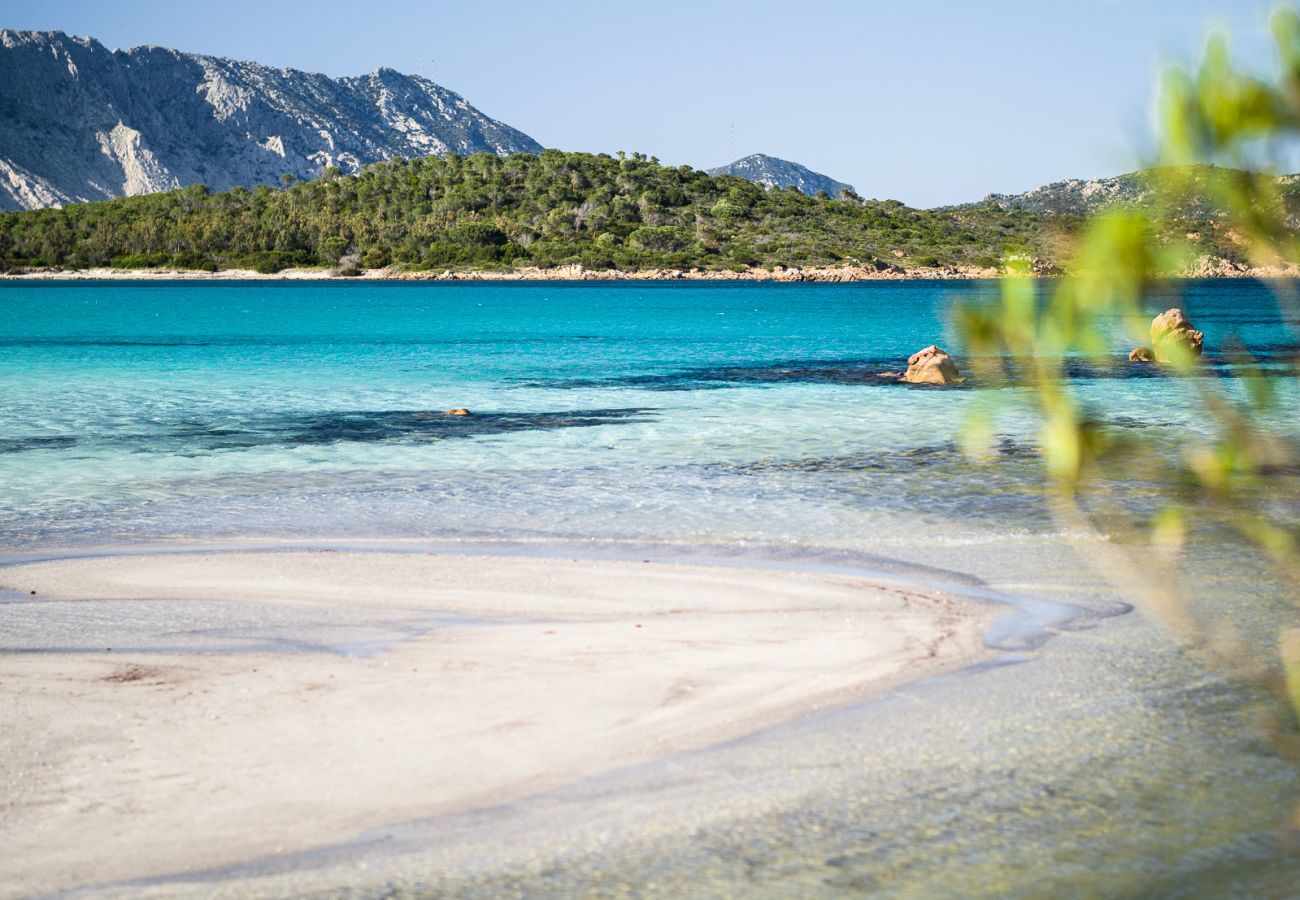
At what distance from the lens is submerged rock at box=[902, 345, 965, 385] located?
3016 cm

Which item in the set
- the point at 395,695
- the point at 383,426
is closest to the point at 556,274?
the point at 383,426

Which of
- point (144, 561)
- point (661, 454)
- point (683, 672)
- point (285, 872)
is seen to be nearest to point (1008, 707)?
point (683, 672)

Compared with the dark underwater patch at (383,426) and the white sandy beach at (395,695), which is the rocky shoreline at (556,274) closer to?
the dark underwater patch at (383,426)

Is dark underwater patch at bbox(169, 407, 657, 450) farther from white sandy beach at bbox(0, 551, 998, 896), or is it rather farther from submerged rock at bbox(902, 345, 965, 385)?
white sandy beach at bbox(0, 551, 998, 896)

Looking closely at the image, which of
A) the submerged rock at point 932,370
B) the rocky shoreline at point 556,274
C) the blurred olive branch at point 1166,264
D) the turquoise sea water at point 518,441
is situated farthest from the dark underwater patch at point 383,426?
the rocky shoreline at point 556,274

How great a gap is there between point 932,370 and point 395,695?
945 inches

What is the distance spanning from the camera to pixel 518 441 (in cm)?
2062

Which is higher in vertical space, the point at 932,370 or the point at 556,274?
the point at 556,274

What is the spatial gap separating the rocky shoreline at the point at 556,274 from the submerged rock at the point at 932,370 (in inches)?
5992

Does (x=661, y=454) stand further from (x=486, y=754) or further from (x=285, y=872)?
(x=285, y=872)

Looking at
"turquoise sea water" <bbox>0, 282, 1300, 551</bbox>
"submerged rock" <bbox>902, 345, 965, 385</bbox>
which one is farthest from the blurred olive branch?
"submerged rock" <bbox>902, 345, 965, 385</bbox>

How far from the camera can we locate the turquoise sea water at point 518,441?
1352cm

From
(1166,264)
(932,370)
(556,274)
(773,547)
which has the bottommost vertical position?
(773,547)

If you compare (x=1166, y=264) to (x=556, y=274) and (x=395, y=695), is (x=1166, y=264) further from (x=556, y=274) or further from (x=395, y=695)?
(x=556, y=274)
